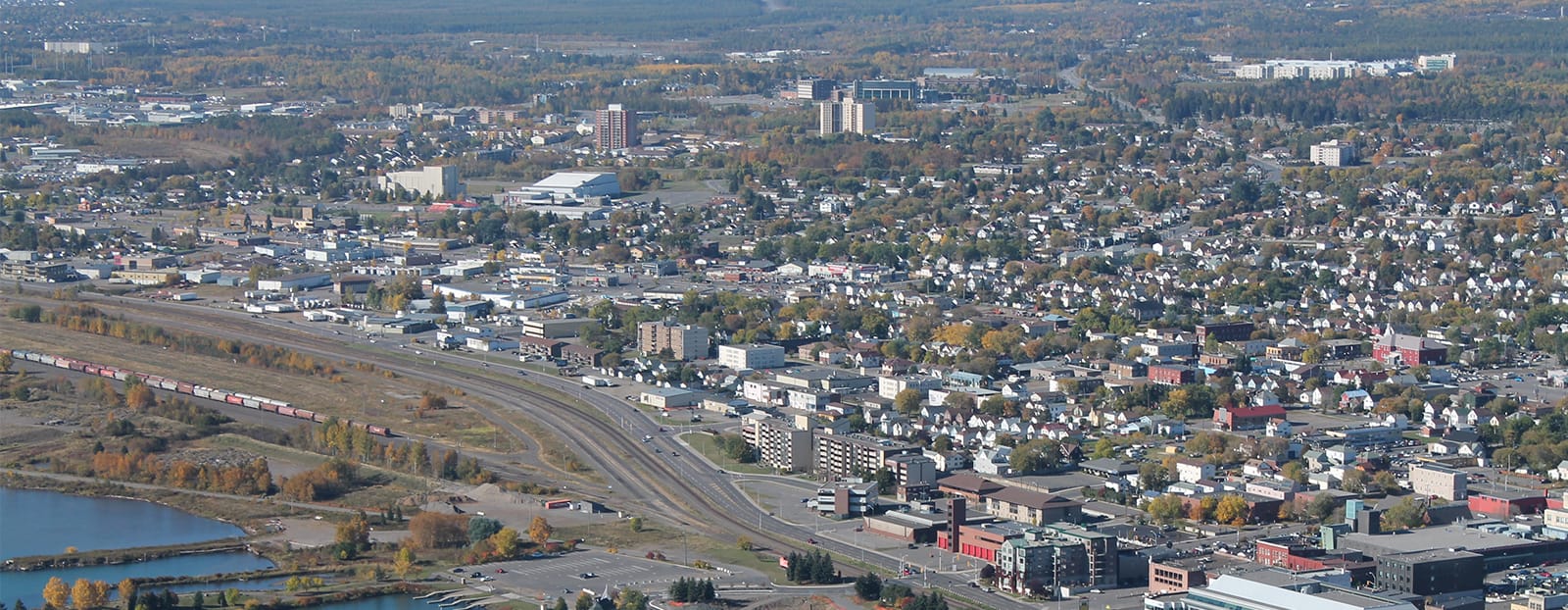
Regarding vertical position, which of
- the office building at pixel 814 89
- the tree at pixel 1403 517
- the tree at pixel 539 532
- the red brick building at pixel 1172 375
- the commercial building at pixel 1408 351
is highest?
the tree at pixel 539 532

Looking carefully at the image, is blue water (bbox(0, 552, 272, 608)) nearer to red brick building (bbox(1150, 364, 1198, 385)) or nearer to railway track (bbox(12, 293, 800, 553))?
railway track (bbox(12, 293, 800, 553))

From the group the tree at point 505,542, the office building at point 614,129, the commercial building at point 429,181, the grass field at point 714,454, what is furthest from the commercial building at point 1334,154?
the tree at point 505,542

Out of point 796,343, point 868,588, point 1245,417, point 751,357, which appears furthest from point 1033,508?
point 796,343

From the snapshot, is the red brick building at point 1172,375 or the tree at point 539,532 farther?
the red brick building at point 1172,375

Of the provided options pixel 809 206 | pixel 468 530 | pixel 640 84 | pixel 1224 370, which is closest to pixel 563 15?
pixel 640 84

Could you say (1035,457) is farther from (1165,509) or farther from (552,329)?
(552,329)

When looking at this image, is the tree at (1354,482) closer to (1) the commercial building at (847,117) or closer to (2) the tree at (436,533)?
(2) the tree at (436,533)

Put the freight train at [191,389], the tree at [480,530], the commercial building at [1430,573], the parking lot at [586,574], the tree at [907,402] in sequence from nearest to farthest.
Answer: the commercial building at [1430,573], the parking lot at [586,574], the tree at [480,530], the tree at [907,402], the freight train at [191,389]
